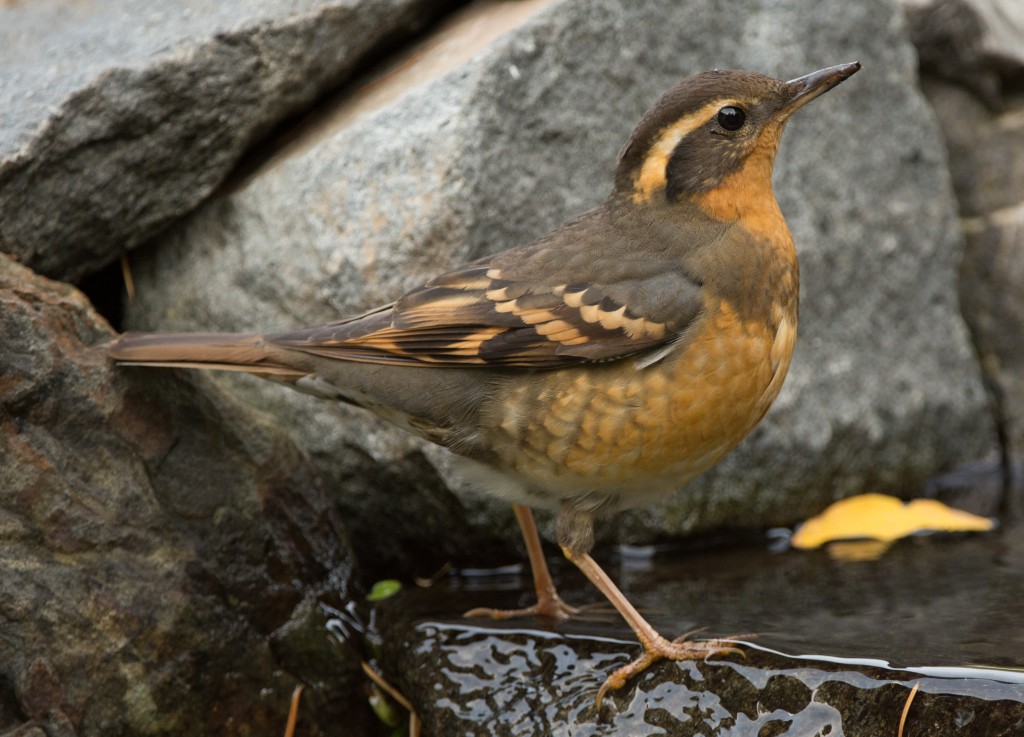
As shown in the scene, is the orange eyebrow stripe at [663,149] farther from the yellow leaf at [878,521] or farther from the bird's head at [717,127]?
the yellow leaf at [878,521]

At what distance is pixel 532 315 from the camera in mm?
4391

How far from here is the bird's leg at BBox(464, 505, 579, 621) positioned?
4844mm

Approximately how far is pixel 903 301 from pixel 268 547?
3.56 meters

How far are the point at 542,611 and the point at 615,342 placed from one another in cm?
127

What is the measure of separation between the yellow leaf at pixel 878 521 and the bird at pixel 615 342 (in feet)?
5.37

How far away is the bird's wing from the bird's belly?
99 millimetres

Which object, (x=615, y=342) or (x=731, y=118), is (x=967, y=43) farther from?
(x=615, y=342)

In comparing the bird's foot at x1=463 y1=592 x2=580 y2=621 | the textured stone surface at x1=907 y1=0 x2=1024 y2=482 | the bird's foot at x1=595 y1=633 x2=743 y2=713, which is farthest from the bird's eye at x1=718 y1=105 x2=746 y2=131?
the textured stone surface at x1=907 y1=0 x2=1024 y2=482

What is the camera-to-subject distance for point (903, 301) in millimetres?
6316

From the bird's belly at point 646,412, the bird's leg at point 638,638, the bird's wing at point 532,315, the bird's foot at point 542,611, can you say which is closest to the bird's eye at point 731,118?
the bird's wing at point 532,315

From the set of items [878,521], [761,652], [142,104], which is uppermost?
[142,104]

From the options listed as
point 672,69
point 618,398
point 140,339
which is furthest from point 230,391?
point 672,69

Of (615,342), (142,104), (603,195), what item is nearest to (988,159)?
(603,195)

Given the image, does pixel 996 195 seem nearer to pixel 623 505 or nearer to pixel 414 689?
pixel 623 505
